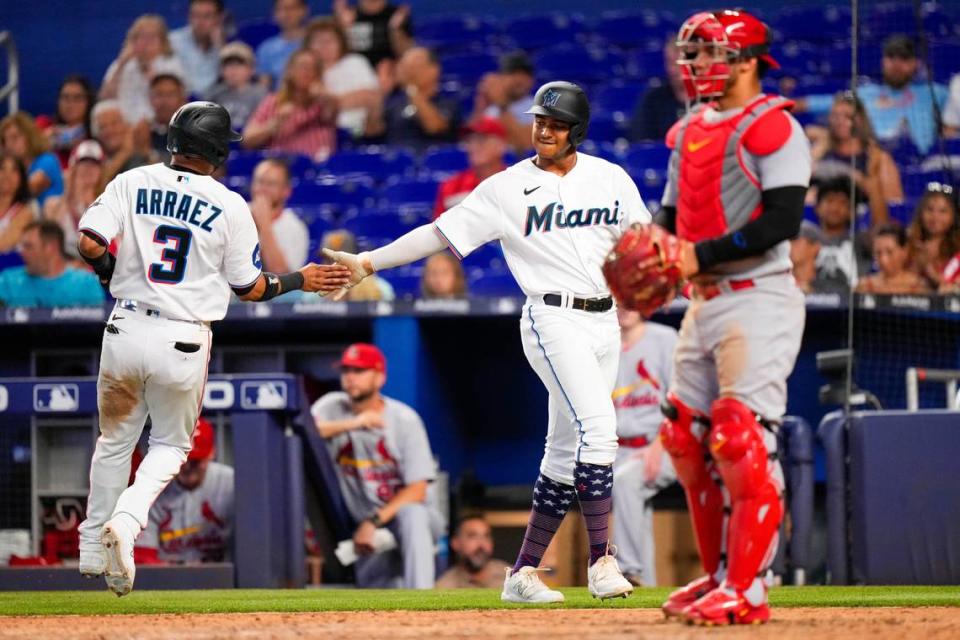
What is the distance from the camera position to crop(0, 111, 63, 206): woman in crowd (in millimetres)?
10492

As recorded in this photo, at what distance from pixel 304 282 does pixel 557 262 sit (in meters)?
0.96

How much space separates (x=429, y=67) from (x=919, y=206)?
4038mm

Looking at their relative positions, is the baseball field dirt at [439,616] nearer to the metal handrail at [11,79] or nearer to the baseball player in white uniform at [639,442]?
the baseball player in white uniform at [639,442]

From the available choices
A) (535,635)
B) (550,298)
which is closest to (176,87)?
(550,298)

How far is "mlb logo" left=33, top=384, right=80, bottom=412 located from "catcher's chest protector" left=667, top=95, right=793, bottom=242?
3.71 metres

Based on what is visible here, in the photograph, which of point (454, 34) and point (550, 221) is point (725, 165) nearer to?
point (550, 221)

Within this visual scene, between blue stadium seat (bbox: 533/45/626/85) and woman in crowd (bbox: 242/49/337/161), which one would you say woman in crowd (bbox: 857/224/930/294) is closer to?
blue stadium seat (bbox: 533/45/626/85)

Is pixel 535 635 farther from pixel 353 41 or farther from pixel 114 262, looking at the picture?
pixel 353 41

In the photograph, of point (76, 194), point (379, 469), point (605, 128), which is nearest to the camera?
point (379, 469)

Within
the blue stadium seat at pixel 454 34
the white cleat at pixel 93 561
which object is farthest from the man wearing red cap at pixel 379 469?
the blue stadium seat at pixel 454 34

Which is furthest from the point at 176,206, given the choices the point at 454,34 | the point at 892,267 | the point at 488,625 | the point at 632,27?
the point at 454,34

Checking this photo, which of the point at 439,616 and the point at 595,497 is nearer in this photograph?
the point at 439,616

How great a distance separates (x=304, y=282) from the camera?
522cm

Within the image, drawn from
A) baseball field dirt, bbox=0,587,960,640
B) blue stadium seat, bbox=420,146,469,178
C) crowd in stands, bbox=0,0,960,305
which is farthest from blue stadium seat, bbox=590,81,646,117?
baseball field dirt, bbox=0,587,960,640
